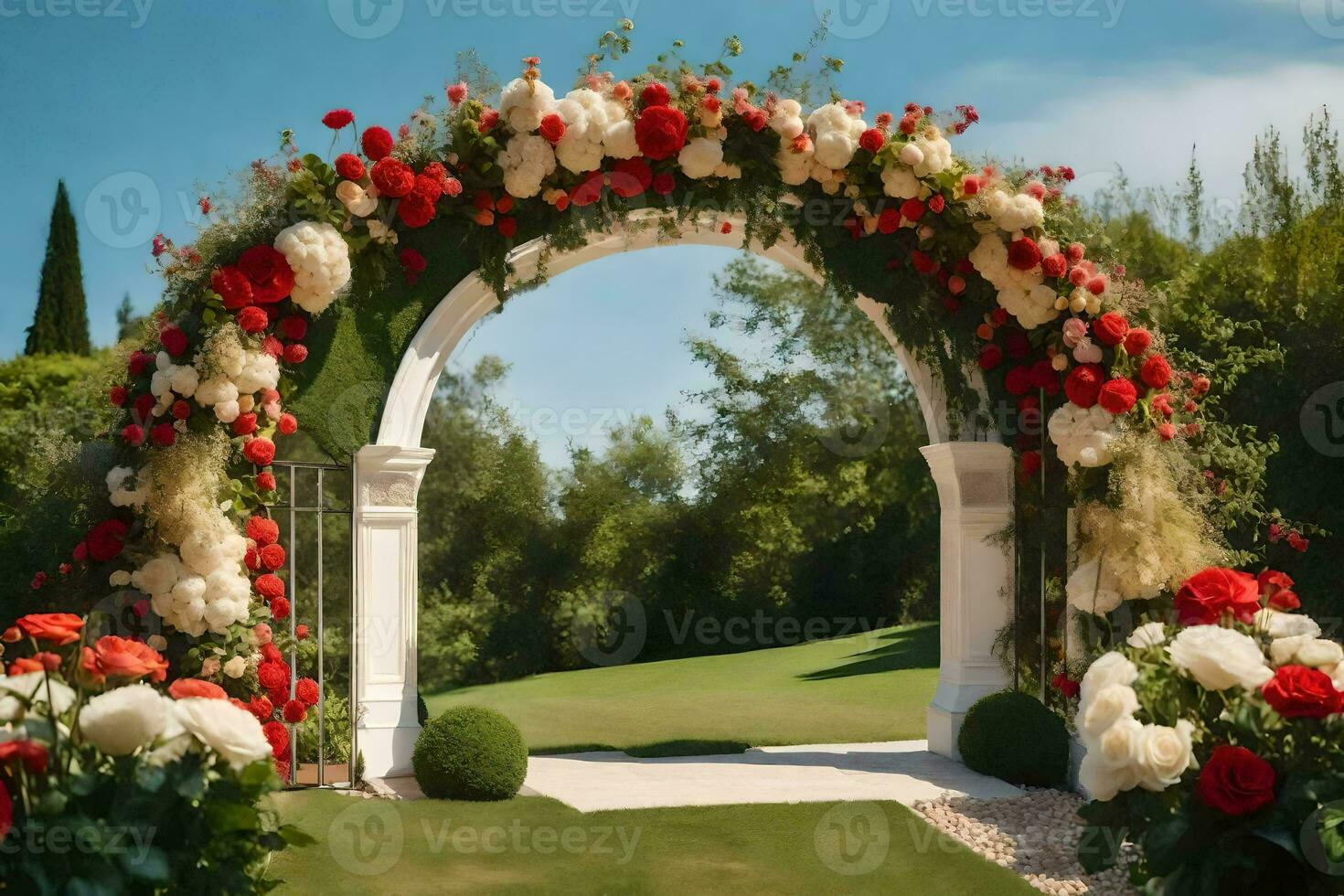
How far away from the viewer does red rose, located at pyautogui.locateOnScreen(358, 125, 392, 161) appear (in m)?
7.94

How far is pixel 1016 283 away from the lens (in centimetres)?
831

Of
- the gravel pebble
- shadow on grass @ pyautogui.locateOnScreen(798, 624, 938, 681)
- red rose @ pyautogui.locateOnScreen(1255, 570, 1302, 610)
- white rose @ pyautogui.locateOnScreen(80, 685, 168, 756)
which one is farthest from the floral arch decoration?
shadow on grass @ pyautogui.locateOnScreen(798, 624, 938, 681)

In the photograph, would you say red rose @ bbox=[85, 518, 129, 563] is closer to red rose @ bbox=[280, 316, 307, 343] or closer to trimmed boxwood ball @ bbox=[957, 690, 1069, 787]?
red rose @ bbox=[280, 316, 307, 343]

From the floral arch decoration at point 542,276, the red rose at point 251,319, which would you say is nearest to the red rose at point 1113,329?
the floral arch decoration at point 542,276

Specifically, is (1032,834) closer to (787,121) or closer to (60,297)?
(787,121)

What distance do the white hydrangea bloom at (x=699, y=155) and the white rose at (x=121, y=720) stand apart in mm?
5805

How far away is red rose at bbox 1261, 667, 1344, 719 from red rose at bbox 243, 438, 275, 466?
582 centimetres

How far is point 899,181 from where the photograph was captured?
8.27 metres

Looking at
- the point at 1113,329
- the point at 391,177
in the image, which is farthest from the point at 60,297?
the point at 1113,329

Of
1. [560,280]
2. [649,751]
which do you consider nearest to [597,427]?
[560,280]

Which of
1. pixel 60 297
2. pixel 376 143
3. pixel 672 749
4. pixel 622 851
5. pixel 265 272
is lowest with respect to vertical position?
pixel 672 749

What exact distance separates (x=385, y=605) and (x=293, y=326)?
1941mm

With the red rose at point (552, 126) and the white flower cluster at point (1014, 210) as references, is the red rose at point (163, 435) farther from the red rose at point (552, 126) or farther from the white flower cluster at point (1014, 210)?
the white flower cluster at point (1014, 210)

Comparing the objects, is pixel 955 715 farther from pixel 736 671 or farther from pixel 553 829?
pixel 736 671
